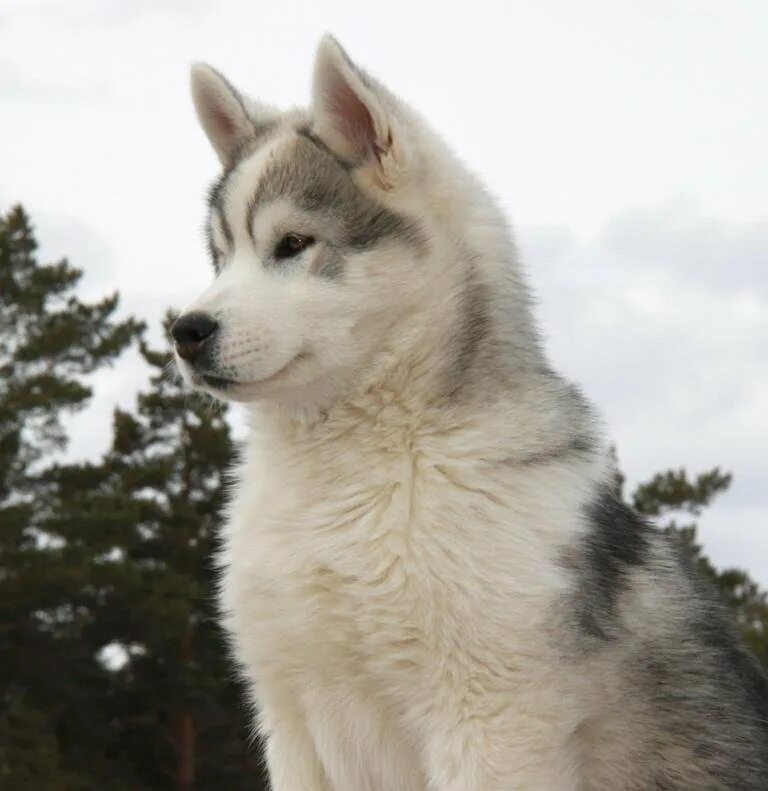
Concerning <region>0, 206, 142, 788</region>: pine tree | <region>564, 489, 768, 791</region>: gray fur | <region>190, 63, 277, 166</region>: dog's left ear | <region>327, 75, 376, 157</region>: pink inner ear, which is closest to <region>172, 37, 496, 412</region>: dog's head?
<region>327, 75, 376, 157</region>: pink inner ear

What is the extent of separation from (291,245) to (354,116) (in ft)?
2.18

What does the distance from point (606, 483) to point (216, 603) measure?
1.75 metres

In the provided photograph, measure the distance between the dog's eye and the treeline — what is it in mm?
27677

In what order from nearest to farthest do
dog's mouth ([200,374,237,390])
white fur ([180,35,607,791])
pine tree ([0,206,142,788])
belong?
white fur ([180,35,607,791]), dog's mouth ([200,374,237,390]), pine tree ([0,206,142,788])

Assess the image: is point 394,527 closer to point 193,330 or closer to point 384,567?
point 384,567

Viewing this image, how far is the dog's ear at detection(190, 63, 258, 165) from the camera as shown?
21.9 ft

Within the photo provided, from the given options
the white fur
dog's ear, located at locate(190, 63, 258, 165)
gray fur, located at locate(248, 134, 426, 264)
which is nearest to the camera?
the white fur

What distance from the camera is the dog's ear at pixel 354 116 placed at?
5.99 metres

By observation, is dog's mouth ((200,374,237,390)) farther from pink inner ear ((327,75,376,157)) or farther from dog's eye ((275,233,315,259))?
pink inner ear ((327,75,376,157))

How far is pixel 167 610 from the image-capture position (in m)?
34.4

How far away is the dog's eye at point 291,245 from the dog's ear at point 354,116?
432 mm

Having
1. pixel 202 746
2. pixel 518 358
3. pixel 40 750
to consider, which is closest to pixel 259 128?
pixel 518 358

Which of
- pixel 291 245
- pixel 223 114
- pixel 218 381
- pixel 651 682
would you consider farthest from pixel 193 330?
pixel 651 682

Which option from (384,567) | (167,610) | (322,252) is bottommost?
(384,567)
